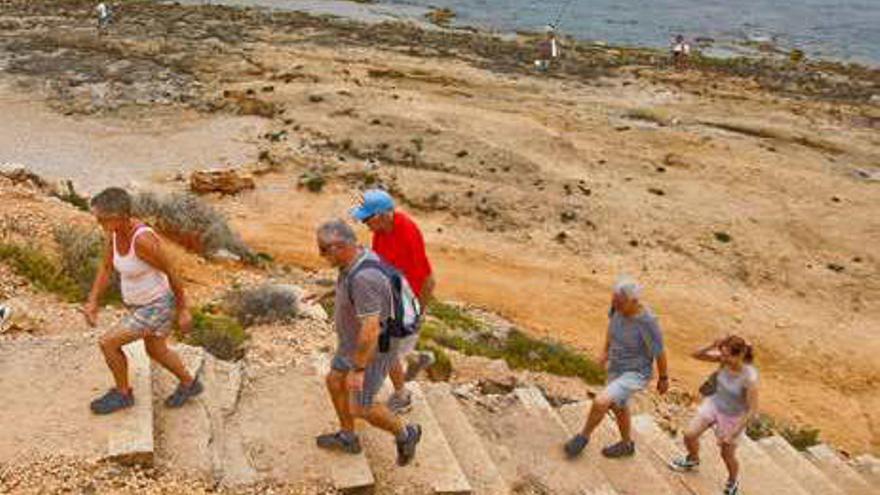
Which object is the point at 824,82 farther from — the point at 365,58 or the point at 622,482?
the point at 622,482

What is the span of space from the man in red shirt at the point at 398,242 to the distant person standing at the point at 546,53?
28200 millimetres

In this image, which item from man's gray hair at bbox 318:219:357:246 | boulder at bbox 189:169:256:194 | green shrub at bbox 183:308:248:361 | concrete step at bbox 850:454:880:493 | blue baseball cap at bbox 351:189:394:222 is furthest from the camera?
boulder at bbox 189:169:256:194

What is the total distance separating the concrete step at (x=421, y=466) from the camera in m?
6.88

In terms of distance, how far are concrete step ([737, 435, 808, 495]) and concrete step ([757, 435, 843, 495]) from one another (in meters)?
0.21

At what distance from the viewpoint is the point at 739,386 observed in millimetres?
7812

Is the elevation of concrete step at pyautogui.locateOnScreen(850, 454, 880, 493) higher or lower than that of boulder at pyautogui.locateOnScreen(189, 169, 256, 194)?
lower

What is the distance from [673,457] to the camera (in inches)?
355

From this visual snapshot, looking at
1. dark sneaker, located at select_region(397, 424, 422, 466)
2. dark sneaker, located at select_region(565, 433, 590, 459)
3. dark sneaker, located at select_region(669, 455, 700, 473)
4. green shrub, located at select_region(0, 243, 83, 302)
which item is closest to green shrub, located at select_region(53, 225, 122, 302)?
green shrub, located at select_region(0, 243, 83, 302)

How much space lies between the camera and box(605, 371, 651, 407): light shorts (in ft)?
26.0

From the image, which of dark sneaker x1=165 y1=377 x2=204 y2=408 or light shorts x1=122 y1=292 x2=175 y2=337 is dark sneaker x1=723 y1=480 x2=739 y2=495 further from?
light shorts x1=122 y1=292 x2=175 y2=337

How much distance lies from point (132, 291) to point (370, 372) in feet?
5.53

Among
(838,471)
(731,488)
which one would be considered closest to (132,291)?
(731,488)

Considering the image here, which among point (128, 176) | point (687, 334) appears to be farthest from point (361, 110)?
point (687, 334)

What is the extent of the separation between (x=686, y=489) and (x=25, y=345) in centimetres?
561
